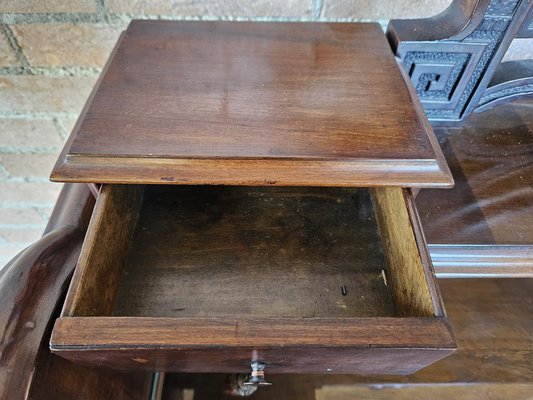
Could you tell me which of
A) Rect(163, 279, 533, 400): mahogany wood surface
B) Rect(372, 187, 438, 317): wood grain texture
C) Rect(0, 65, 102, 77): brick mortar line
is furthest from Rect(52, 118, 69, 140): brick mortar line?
Rect(372, 187, 438, 317): wood grain texture

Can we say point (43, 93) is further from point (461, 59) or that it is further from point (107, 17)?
point (461, 59)

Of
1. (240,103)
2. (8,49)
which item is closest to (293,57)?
(240,103)

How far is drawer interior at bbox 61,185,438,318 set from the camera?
1.73 feet

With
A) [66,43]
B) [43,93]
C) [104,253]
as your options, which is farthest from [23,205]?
[104,253]

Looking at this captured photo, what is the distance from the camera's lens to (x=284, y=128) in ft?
1.57

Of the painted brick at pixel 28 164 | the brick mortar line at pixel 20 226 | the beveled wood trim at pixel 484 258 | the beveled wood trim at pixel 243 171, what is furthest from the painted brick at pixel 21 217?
the beveled wood trim at pixel 484 258

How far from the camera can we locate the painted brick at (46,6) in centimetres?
68

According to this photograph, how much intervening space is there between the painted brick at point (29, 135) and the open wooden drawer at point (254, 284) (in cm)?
42

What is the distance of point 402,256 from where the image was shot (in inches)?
20.8

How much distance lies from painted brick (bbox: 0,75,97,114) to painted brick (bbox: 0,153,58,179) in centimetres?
15

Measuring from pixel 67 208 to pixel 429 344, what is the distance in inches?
21.7

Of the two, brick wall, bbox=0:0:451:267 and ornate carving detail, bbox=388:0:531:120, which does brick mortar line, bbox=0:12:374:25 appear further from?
ornate carving detail, bbox=388:0:531:120

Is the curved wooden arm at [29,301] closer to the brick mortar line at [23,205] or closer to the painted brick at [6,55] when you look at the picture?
the painted brick at [6,55]

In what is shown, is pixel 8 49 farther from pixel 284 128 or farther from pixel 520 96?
pixel 520 96
